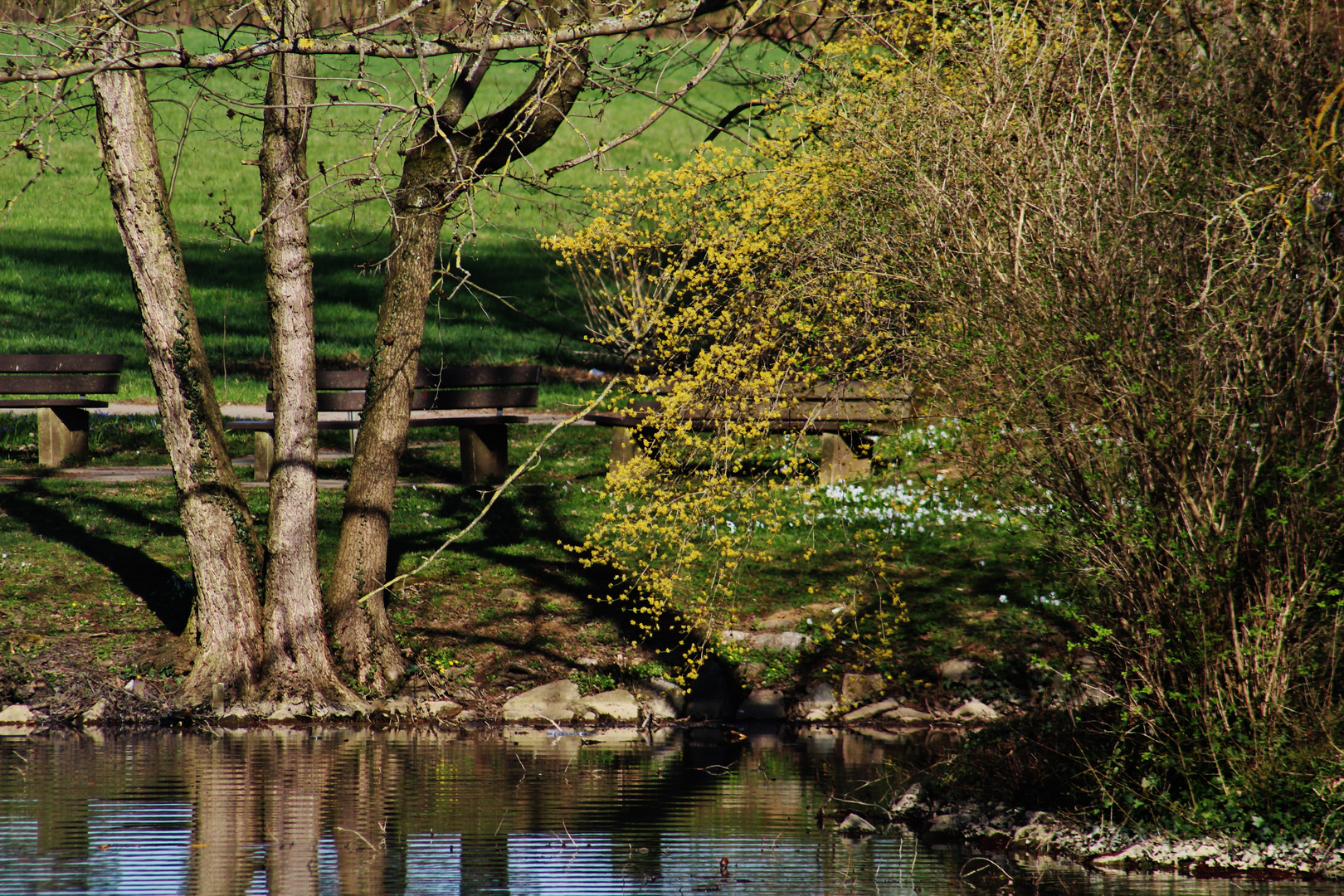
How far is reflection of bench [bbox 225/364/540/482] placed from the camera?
13180 millimetres

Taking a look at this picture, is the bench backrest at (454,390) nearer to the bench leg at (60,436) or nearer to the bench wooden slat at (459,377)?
the bench wooden slat at (459,377)

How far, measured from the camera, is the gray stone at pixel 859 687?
1042 centimetres

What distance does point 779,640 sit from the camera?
35.4ft

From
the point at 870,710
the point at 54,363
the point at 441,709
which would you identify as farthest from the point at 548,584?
the point at 54,363

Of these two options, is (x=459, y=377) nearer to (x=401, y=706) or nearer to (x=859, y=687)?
(x=401, y=706)

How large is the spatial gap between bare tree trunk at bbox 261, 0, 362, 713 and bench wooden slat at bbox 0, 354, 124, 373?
17.6 feet

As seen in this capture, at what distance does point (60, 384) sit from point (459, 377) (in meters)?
4.22

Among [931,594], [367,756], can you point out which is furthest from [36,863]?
[931,594]

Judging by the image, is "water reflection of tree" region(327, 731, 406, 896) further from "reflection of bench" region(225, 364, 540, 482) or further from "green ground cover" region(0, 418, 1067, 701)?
"reflection of bench" region(225, 364, 540, 482)

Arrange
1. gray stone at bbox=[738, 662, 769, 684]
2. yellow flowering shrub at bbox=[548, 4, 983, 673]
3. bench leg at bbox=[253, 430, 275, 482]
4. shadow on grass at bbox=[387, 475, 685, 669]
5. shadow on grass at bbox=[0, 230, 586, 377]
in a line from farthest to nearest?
1. shadow on grass at bbox=[0, 230, 586, 377]
2. bench leg at bbox=[253, 430, 275, 482]
3. shadow on grass at bbox=[387, 475, 685, 669]
4. gray stone at bbox=[738, 662, 769, 684]
5. yellow flowering shrub at bbox=[548, 4, 983, 673]

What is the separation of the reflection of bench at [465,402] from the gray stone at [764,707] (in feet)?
13.3

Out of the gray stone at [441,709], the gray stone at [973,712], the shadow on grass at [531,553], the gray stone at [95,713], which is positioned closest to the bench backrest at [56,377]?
the shadow on grass at [531,553]

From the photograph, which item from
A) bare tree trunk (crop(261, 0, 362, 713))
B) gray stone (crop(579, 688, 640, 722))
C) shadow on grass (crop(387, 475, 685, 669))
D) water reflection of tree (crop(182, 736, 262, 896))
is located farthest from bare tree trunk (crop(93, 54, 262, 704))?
gray stone (crop(579, 688, 640, 722))

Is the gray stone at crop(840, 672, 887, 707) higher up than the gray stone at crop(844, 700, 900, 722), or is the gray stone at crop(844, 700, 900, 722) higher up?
the gray stone at crop(840, 672, 887, 707)
